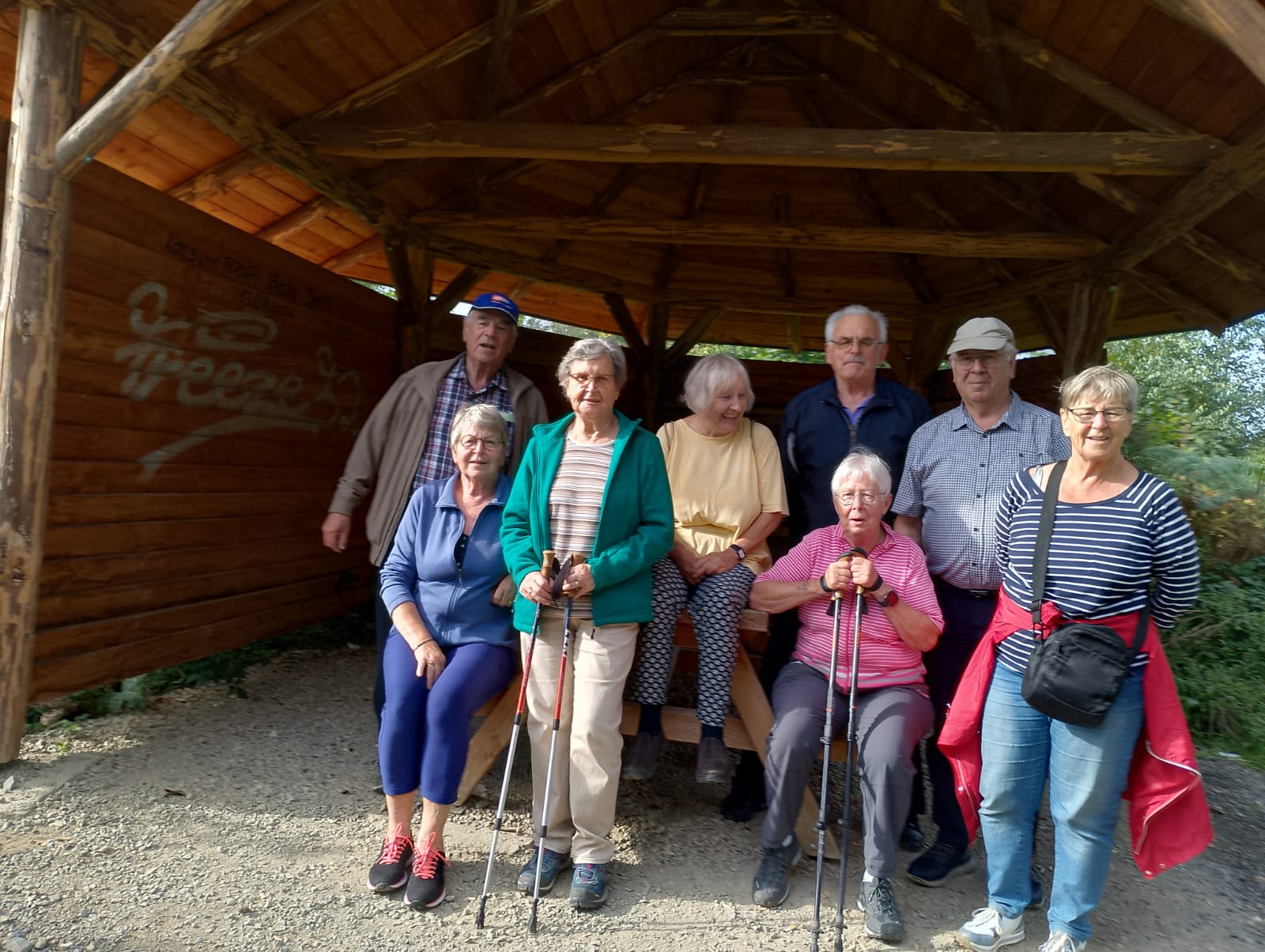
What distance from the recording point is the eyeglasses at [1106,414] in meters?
2.31

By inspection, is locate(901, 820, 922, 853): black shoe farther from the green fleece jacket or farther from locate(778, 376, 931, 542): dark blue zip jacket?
the green fleece jacket

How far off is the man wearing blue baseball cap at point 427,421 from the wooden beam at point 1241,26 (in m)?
2.44

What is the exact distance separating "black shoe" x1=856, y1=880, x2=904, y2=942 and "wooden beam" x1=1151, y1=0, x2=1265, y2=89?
8.41 ft

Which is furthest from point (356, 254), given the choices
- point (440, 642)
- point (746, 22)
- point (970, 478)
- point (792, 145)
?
point (970, 478)

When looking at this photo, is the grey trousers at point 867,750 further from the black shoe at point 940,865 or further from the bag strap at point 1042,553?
the bag strap at point 1042,553

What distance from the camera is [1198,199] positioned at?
448 cm

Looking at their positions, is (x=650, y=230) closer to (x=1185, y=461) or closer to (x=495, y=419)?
(x=495, y=419)

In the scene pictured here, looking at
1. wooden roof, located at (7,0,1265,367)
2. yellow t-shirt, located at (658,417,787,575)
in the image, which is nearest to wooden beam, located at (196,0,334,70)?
wooden roof, located at (7,0,1265,367)

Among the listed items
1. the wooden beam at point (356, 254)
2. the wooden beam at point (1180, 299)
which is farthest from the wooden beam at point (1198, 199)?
the wooden beam at point (356, 254)

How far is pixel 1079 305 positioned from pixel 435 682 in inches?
213

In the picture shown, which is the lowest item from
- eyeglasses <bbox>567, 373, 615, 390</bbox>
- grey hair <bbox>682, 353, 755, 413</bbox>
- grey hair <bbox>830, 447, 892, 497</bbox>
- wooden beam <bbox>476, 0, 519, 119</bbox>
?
grey hair <bbox>830, 447, 892, 497</bbox>

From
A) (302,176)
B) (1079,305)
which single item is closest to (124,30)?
(302,176)

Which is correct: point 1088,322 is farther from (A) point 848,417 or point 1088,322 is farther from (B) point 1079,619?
(B) point 1079,619

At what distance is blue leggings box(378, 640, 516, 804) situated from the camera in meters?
2.68
